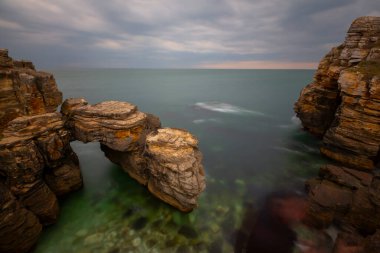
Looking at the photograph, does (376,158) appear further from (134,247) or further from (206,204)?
(134,247)

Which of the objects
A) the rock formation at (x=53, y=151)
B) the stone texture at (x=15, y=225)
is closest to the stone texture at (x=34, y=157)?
the rock formation at (x=53, y=151)

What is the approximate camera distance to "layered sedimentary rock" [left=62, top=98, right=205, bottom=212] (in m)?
15.2

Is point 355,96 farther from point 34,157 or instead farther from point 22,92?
point 22,92

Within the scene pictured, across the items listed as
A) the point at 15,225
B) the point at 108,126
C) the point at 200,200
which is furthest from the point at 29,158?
the point at 200,200

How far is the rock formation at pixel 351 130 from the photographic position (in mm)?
14984

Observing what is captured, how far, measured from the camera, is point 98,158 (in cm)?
2620

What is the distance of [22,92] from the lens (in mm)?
16250

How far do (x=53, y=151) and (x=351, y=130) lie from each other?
28.5 metres

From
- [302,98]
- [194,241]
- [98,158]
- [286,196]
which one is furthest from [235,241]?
[302,98]

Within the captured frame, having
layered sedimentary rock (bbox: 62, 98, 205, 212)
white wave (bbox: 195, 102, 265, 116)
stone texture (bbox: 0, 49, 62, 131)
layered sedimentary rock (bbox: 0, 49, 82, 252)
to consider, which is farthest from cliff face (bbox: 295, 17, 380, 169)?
stone texture (bbox: 0, 49, 62, 131)

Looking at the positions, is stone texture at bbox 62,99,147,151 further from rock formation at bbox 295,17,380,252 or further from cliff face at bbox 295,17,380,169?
cliff face at bbox 295,17,380,169

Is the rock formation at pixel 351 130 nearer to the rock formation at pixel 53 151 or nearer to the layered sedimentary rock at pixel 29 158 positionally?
the rock formation at pixel 53 151

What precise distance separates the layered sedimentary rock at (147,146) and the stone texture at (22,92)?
171 centimetres

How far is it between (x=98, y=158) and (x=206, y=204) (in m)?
16.1
